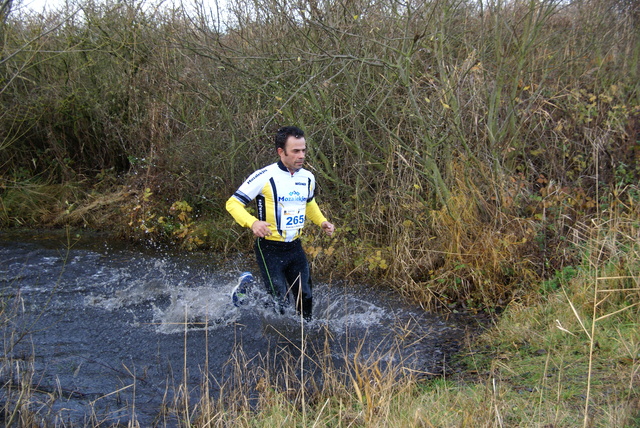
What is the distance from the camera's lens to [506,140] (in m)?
7.91

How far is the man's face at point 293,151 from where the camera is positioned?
508 centimetres

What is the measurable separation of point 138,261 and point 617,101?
289 inches

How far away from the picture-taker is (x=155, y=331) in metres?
6.10

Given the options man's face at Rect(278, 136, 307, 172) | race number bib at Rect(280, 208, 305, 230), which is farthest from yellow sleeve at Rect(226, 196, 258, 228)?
man's face at Rect(278, 136, 307, 172)

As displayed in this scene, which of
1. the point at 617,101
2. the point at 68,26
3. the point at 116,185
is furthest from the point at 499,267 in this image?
the point at 68,26

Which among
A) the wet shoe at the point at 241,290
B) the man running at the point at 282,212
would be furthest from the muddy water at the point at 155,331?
the man running at the point at 282,212

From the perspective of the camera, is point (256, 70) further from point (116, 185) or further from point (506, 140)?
point (116, 185)

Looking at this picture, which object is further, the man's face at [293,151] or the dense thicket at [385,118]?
the dense thicket at [385,118]

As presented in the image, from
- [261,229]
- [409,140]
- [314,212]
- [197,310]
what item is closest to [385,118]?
[409,140]

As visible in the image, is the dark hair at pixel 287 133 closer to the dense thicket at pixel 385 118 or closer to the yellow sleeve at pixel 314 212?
the yellow sleeve at pixel 314 212

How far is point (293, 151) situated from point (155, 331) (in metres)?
2.44

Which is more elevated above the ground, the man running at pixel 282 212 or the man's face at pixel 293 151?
the man's face at pixel 293 151

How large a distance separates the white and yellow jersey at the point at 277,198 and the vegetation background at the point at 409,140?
1.77 meters

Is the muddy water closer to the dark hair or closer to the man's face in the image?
the man's face
